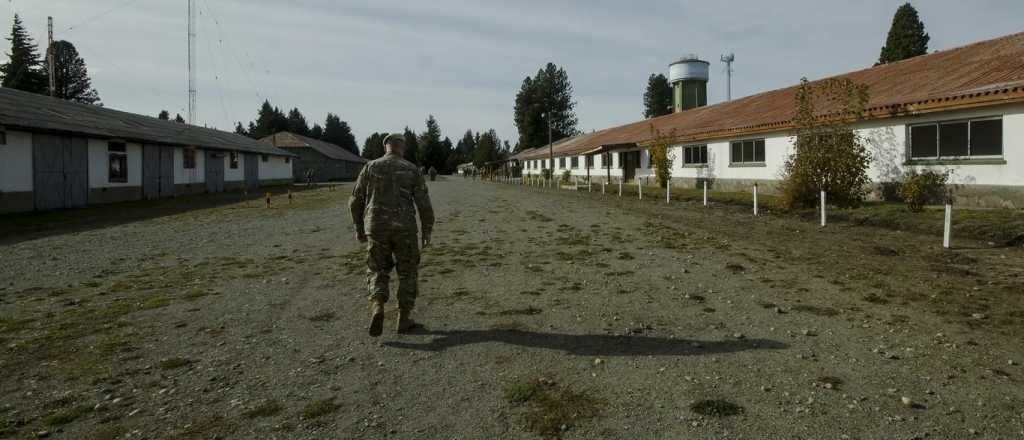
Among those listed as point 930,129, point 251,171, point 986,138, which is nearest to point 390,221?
point 986,138

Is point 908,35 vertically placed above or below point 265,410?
above

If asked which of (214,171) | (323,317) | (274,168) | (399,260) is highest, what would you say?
(274,168)

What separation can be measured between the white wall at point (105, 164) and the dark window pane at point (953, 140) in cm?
2802

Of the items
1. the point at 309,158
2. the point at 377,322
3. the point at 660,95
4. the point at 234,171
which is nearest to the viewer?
the point at 377,322

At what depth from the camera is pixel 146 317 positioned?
6.18 m

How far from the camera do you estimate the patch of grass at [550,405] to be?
352 centimetres

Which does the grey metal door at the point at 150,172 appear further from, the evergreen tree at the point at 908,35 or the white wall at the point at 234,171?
the evergreen tree at the point at 908,35

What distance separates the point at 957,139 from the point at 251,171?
4107cm

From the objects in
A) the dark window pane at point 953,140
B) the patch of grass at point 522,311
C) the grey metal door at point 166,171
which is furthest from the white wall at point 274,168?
the patch of grass at point 522,311

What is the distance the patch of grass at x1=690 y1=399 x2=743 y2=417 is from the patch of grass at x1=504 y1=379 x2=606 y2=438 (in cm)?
59

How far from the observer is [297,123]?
114m

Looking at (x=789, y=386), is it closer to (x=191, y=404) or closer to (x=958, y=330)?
(x=958, y=330)

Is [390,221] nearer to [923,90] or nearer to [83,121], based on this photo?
[923,90]

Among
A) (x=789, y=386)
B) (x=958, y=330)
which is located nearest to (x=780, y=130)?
(x=958, y=330)
